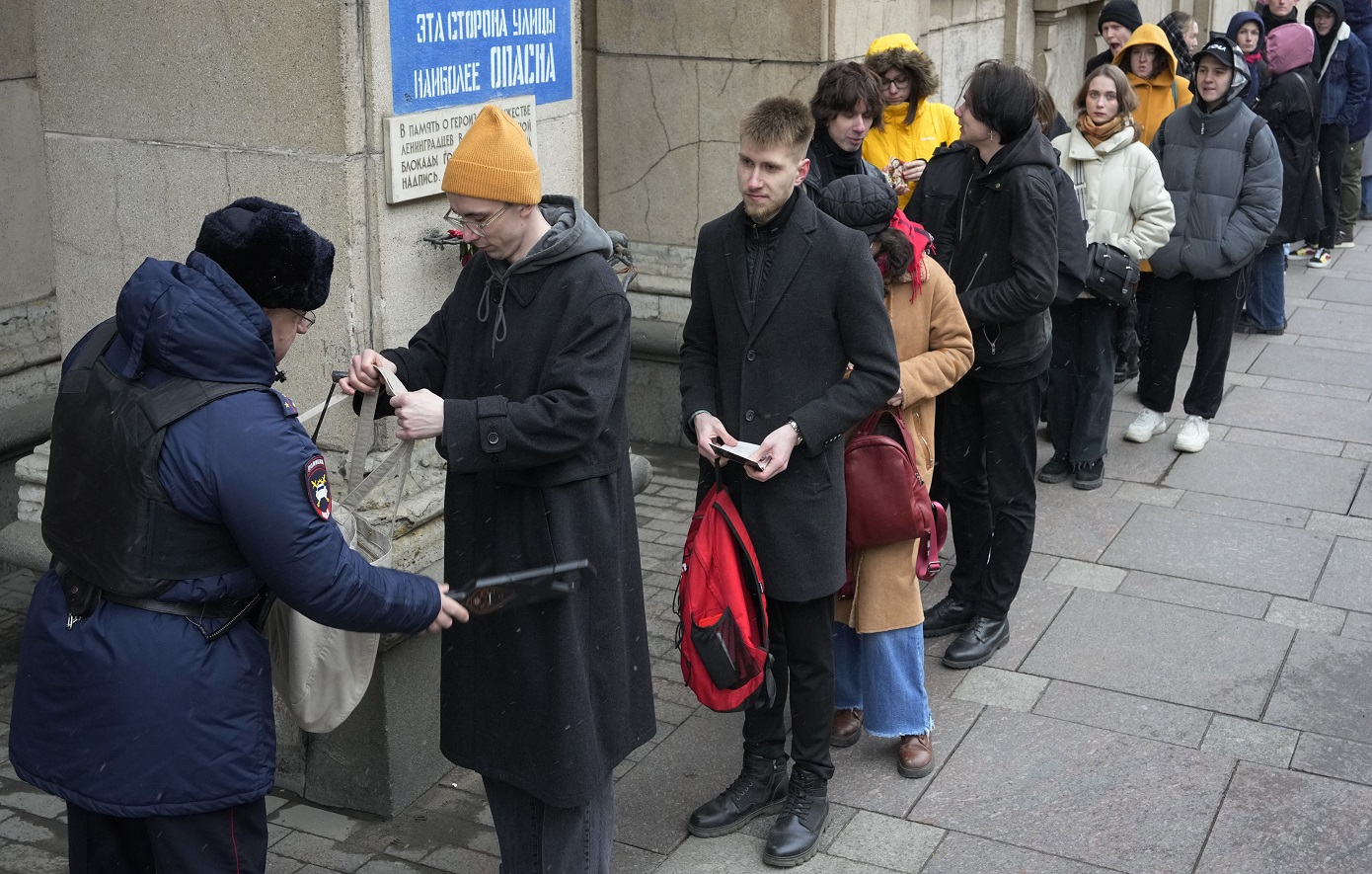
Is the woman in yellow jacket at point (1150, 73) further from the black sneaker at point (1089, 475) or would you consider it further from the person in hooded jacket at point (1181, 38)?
the black sneaker at point (1089, 475)

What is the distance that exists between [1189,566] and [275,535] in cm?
438

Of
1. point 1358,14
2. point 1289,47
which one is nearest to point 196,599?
point 1289,47

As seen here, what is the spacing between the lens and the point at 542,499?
3.32m

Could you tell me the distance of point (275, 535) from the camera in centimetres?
273

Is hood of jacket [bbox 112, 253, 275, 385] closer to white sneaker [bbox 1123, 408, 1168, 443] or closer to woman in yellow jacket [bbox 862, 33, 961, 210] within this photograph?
woman in yellow jacket [bbox 862, 33, 961, 210]

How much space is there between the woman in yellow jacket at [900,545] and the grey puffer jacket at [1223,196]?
315 cm

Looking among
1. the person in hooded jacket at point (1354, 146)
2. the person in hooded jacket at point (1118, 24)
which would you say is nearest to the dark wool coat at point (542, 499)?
the person in hooded jacket at point (1118, 24)

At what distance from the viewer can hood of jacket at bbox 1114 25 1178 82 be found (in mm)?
8062

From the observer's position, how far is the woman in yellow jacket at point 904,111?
6516 mm

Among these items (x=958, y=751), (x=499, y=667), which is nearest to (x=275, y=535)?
(x=499, y=667)

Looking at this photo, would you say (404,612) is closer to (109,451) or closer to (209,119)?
(109,451)

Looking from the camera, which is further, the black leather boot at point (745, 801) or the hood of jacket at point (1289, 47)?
the hood of jacket at point (1289, 47)

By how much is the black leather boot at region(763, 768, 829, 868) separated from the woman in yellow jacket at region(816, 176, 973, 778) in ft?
1.33

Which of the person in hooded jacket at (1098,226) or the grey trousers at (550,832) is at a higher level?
the person in hooded jacket at (1098,226)
